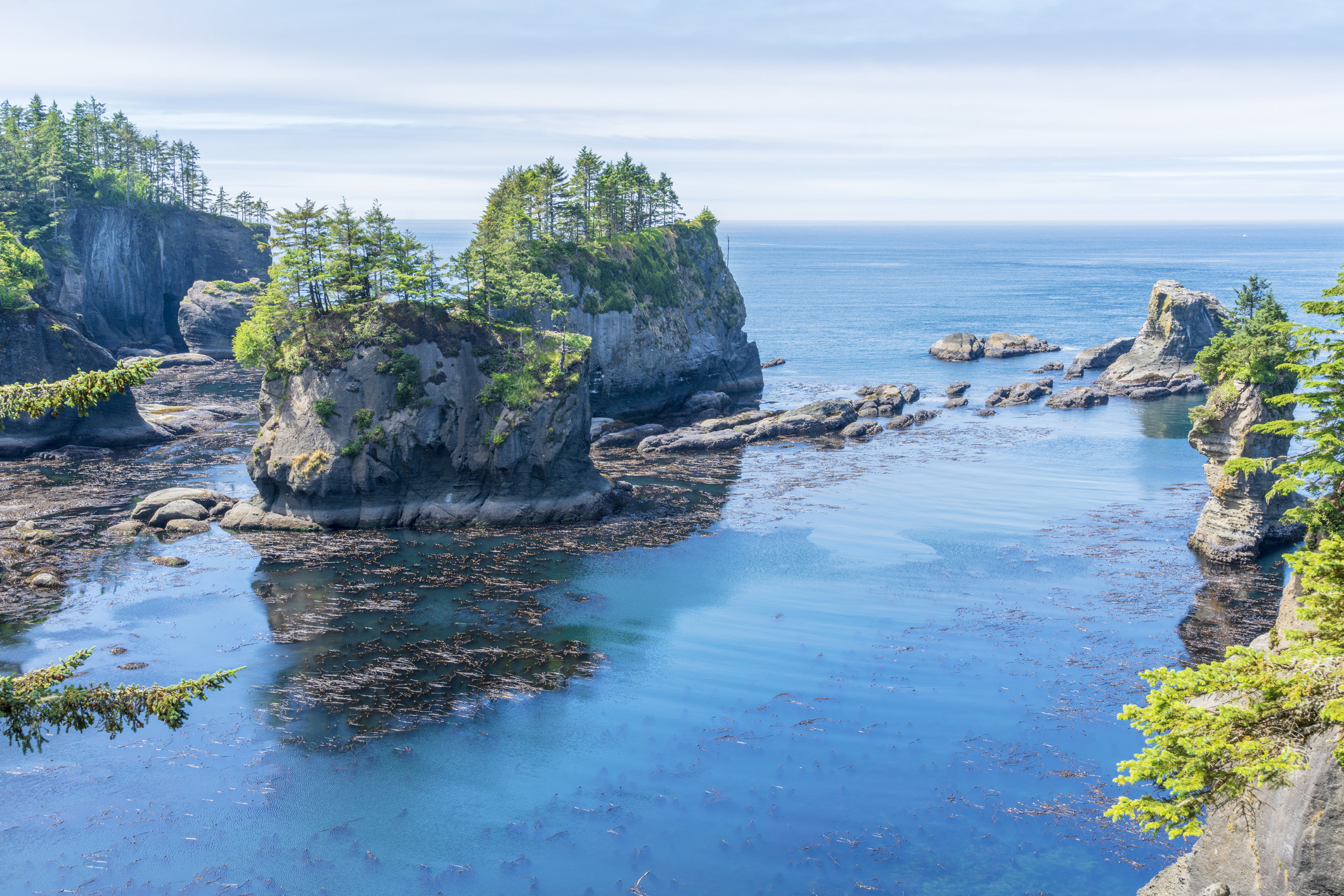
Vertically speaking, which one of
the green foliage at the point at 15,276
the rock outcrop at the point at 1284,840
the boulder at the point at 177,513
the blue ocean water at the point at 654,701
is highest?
the green foliage at the point at 15,276

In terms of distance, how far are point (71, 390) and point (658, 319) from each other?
265ft

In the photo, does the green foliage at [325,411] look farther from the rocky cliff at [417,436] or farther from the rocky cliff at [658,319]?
the rocky cliff at [658,319]

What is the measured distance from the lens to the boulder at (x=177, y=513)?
58969mm

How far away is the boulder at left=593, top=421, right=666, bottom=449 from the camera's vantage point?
80.1 m

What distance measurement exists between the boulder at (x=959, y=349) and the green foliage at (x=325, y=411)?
86.7 meters

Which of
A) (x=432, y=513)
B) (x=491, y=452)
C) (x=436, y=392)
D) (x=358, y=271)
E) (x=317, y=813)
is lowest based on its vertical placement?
(x=317, y=813)

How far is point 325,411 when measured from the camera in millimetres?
58688

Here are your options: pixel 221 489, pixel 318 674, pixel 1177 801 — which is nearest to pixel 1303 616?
pixel 1177 801

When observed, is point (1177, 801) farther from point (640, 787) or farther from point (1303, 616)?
point (640, 787)

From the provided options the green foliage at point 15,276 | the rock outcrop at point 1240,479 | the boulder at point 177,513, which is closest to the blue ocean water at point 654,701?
the rock outcrop at point 1240,479

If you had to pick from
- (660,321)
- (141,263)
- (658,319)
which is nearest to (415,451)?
(658,319)

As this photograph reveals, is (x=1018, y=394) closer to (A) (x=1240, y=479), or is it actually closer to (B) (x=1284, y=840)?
(A) (x=1240, y=479)

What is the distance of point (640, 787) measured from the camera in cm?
3328

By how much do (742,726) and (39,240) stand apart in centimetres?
10404
